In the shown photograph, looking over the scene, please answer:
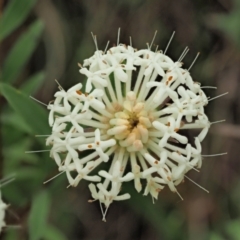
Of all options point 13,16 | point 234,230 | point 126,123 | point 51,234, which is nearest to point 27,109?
point 126,123

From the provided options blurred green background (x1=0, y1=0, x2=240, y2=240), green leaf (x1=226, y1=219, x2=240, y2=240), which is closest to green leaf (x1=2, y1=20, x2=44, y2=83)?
blurred green background (x1=0, y1=0, x2=240, y2=240)

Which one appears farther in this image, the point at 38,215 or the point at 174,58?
the point at 174,58

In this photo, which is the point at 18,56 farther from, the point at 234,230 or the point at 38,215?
the point at 234,230

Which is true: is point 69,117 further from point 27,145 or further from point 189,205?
point 189,205

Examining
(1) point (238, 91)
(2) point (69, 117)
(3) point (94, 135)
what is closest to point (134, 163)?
(3) point (94, 135)

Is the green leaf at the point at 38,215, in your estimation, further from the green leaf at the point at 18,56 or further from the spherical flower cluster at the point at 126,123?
the green leaf at the point at 18,56

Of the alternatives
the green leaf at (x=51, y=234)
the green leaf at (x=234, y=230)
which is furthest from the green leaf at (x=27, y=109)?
the green leaf at (x=234, y=230)

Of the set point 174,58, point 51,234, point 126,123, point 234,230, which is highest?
point 126,123
